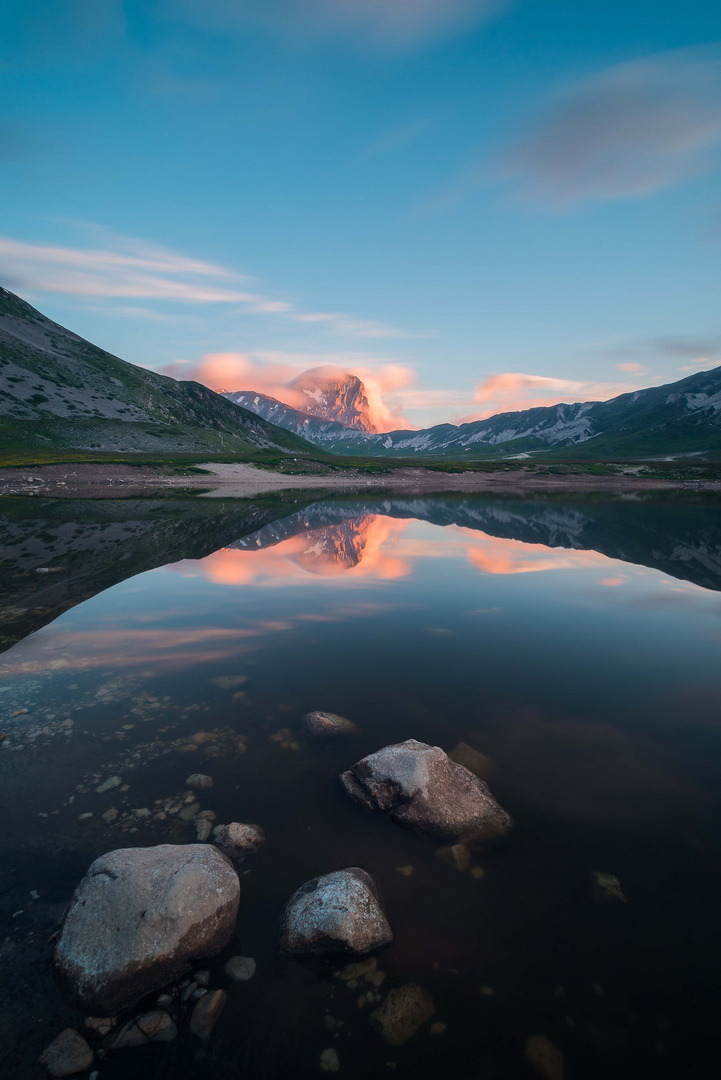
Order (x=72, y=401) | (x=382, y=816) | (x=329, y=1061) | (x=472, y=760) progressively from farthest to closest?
(x=72, y=401)
(x=472, y=760)
(x=382, y=816)
(x=329, y=1061)

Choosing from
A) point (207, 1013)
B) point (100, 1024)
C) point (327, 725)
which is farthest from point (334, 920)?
point (327, 725)

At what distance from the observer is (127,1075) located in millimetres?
Result: 5828

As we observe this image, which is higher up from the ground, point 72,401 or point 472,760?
point 72,401

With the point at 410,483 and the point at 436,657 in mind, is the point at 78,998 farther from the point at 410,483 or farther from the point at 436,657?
the point at 410,483

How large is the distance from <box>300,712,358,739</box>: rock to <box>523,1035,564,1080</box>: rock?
24.7 ft

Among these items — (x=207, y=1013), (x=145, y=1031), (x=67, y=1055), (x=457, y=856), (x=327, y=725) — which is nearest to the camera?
(x=67, y=1055)

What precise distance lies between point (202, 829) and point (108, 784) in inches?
113

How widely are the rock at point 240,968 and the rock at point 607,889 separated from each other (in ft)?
20.0

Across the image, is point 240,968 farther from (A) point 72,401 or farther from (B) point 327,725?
(A) point 72,401

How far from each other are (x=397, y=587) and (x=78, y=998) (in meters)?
23.9

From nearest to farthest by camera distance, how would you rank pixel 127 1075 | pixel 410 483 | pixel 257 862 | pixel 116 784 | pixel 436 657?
1. pixel 127 1075
2. pixel 257 862
3. pixel 116 784
4. pixel 436 657
5. pixel 410 483

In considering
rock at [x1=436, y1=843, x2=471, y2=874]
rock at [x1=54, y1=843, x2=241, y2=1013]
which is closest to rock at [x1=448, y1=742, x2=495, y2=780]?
rock at [x1=436, y1=843, x2=471, y2=874]

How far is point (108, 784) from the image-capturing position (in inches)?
425

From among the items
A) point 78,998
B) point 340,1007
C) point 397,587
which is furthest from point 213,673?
Result: point 397,587
